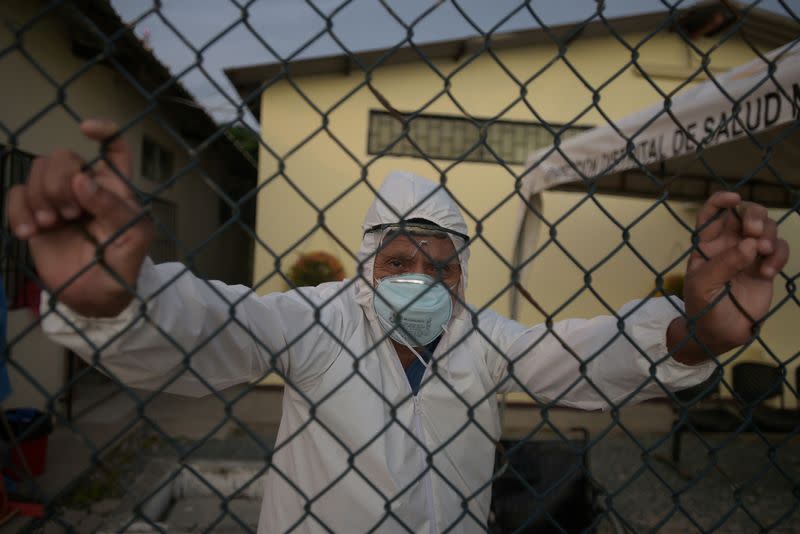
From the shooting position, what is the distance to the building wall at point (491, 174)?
6.70 meters

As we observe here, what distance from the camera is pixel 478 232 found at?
3.70ft

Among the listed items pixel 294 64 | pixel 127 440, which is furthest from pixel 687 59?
pixel 127 440

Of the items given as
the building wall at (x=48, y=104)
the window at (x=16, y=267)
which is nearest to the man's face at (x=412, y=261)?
the building wall at (x=48, y=104)

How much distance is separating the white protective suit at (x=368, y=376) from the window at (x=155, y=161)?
267 inches

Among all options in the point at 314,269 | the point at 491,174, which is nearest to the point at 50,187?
the point at 314,269

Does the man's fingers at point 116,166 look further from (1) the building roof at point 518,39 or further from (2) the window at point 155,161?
(2) the window at point 155,161

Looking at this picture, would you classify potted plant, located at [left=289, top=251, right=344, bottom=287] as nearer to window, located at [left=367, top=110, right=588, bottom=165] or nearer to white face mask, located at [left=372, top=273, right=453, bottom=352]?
window, located at [left=367, top=110, right=588, bottom=165]

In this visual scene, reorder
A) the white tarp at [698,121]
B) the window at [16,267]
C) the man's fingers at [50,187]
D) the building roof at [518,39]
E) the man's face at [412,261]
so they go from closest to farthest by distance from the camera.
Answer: the man's fingers at [50,187] → the man's face at [412,261] → the white tarp at [698,121] → the window at [16,267] → the building roof at [518,39]

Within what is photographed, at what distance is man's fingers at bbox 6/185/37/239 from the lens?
0.89 m

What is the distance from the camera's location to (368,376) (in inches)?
65.2

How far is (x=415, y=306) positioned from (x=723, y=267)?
798 mm

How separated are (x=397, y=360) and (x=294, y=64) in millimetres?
5390

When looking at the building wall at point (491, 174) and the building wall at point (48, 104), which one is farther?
the building wall at point (491, 174)

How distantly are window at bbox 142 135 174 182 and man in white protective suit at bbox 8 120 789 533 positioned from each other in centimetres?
666
